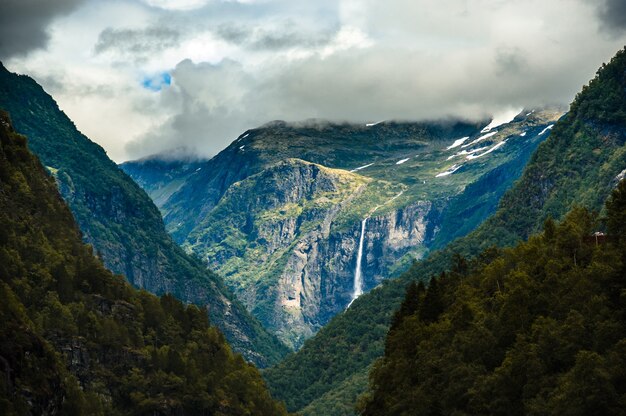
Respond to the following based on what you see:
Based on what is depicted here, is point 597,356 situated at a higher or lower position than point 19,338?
lower

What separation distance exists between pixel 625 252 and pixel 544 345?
1982 cm

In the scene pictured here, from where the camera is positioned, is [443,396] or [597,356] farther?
[443,396]

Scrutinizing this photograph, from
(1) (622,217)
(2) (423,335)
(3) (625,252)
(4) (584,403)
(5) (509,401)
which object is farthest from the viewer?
(2) (423,335)

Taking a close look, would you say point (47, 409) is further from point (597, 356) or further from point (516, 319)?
point (597, 356)

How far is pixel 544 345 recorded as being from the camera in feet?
501

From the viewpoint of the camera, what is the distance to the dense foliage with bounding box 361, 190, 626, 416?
138 metres

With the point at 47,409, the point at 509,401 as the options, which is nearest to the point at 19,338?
the point at 47,409

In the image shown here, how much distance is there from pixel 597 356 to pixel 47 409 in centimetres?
8508

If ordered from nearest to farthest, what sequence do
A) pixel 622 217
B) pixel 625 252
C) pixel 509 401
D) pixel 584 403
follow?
1. pixel 584 403
2. pixel 509 401
3. pixel 625 252
4. pixel 622 217

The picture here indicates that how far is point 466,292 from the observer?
649 ft

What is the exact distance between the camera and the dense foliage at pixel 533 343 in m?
138

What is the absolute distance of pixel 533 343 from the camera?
158 metres

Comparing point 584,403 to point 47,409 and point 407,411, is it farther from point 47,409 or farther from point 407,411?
point 47,409

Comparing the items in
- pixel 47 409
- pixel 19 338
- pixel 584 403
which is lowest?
pixel 584 403
